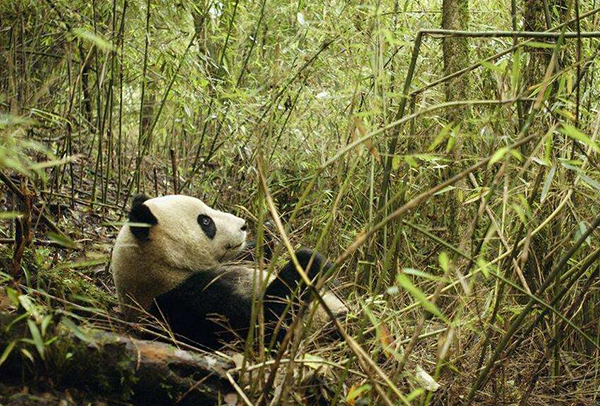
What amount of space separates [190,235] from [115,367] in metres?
1.32

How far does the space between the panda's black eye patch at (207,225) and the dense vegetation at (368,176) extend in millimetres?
384

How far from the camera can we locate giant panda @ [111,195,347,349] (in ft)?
10.5

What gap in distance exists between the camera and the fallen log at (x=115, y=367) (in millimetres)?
2117

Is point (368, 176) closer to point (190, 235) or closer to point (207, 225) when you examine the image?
point (207, 225)

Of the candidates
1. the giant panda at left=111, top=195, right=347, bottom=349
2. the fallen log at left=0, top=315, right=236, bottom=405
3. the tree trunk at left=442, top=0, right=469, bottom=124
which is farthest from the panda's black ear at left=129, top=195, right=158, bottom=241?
the tree trunk at left=442, top=0, right=469, bottom=124

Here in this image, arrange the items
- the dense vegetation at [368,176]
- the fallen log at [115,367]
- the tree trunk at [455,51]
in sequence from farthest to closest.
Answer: the tree trunk at [455,51] < the dense vegetation at [368,176] < the fallen log at [115,367]

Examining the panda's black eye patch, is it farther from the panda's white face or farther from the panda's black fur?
the panda's black fur

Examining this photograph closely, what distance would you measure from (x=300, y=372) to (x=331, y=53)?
9.01 ft

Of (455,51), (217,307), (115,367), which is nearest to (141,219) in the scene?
(217,307)

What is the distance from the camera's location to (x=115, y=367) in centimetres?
223

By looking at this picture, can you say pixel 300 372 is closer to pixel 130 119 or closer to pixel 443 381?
pixel 443 381

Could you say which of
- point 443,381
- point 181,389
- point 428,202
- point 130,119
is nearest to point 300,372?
point 181,389

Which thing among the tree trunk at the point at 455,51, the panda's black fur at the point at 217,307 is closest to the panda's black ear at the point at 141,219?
the panda's black fur at the point at 217,307

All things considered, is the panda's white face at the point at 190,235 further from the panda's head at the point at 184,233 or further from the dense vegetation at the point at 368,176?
the dense vegetation at the point at 368,176
